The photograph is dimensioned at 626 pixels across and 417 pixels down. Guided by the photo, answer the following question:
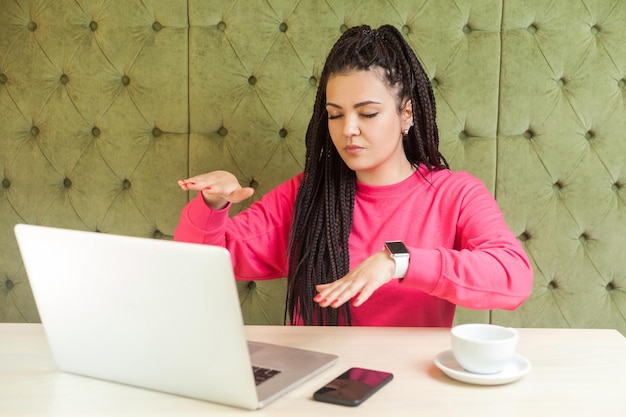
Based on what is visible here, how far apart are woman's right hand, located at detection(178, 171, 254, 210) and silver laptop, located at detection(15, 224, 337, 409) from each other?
0.45 meters

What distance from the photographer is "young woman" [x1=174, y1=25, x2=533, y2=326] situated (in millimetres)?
1451

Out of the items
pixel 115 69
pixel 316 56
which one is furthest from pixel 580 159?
pixel 115 69

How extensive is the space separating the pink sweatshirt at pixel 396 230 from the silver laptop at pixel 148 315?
532 millimetres

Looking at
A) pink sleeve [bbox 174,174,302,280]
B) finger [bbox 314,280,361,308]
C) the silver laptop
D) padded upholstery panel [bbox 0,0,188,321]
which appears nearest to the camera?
the silver laptop

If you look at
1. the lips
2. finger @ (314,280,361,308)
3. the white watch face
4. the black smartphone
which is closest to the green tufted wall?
the lips

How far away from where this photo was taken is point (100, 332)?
0.90 m

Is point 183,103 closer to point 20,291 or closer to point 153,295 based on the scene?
point 20,291

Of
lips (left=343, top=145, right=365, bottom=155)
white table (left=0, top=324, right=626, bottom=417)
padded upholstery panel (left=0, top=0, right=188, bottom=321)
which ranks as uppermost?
padded upholstery panel (left=0, top=0, right=188, bottom=321)

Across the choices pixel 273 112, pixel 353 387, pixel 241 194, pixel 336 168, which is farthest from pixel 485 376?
pixel 273 112

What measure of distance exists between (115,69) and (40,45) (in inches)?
8.1

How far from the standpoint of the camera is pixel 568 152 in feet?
5.49

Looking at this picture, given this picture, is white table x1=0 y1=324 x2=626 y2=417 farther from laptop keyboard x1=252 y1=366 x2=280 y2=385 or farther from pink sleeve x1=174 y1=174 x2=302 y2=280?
pink sleeve x1=174 y1=174 x2=302 y2=280

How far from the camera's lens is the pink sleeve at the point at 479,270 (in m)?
1.19

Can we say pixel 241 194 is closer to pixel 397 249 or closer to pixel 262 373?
pixel 397 249
